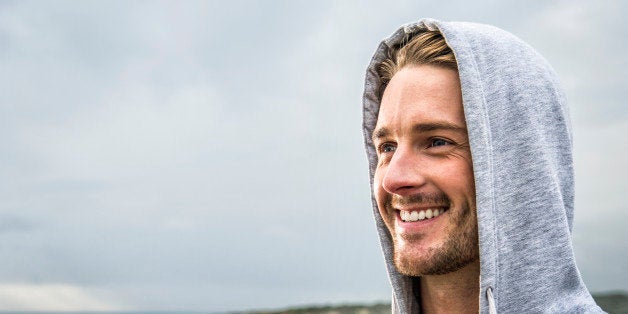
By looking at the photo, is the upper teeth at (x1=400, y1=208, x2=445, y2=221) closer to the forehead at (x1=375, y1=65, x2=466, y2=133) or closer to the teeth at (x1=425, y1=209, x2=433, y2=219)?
the teeth at (x1=425, y1=209, x2=433, y2=219)

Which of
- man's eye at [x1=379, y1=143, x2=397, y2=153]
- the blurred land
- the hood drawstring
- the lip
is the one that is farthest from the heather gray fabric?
the blurred land

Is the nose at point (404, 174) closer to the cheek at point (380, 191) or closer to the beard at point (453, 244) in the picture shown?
the beard at point (453, 244)

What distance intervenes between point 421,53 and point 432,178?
2.40 ft

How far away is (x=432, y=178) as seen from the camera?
3.45 metres

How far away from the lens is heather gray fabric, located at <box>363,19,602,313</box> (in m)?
3.37

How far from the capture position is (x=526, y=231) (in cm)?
347

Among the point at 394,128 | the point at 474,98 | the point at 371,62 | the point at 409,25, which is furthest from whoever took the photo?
the point at 371,62

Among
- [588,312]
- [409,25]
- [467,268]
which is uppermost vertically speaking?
[409,25]

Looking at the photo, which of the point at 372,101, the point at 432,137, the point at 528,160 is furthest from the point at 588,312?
the point at 372,101

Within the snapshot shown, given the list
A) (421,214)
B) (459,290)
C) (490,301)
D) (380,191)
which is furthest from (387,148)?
(490,301)

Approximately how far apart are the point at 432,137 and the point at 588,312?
117 cm

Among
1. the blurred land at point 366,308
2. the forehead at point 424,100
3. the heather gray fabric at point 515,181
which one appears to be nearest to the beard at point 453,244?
the heather gray fabric at point 515,181

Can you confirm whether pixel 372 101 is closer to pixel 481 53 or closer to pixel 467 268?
pixel 481 53

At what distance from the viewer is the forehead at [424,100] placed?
11.6ft
